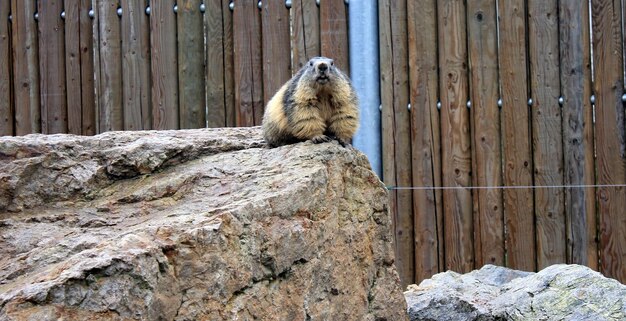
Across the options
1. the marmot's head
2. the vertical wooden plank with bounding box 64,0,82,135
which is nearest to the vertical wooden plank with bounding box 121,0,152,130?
the vertical wooden plank with bounding box 64,0,82,135

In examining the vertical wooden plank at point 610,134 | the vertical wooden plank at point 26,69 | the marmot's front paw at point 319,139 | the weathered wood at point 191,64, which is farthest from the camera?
the vertical wooden plank at point 26,69

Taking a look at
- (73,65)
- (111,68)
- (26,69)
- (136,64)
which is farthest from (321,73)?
(26,69)

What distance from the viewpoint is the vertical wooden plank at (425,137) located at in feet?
23.6

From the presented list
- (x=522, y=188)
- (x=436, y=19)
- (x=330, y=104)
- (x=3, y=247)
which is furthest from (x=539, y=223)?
(x=3, y=247)

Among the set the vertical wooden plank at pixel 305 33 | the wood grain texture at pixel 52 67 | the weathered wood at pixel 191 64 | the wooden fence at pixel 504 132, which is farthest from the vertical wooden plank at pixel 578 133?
the wood grain texture at pixel 52 67

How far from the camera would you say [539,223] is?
7.02 metres

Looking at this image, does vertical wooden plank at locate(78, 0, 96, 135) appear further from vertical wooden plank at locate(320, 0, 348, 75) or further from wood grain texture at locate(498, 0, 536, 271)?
wood grain texture at locate(498, 0, 536, 271)

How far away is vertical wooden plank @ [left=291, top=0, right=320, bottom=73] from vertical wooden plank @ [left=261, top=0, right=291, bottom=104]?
83 mm

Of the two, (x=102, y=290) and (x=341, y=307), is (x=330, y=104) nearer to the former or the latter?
(x=341, y=307)

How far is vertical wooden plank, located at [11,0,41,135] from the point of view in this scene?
8219mm

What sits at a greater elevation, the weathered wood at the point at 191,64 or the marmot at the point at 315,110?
the weathered wood at the point at 191,64

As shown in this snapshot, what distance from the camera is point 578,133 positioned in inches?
275

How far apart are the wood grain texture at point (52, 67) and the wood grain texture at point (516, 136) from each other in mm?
4179

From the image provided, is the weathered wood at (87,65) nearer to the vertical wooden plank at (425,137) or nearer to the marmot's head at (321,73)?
the vertical wooden plank at (425,137)
